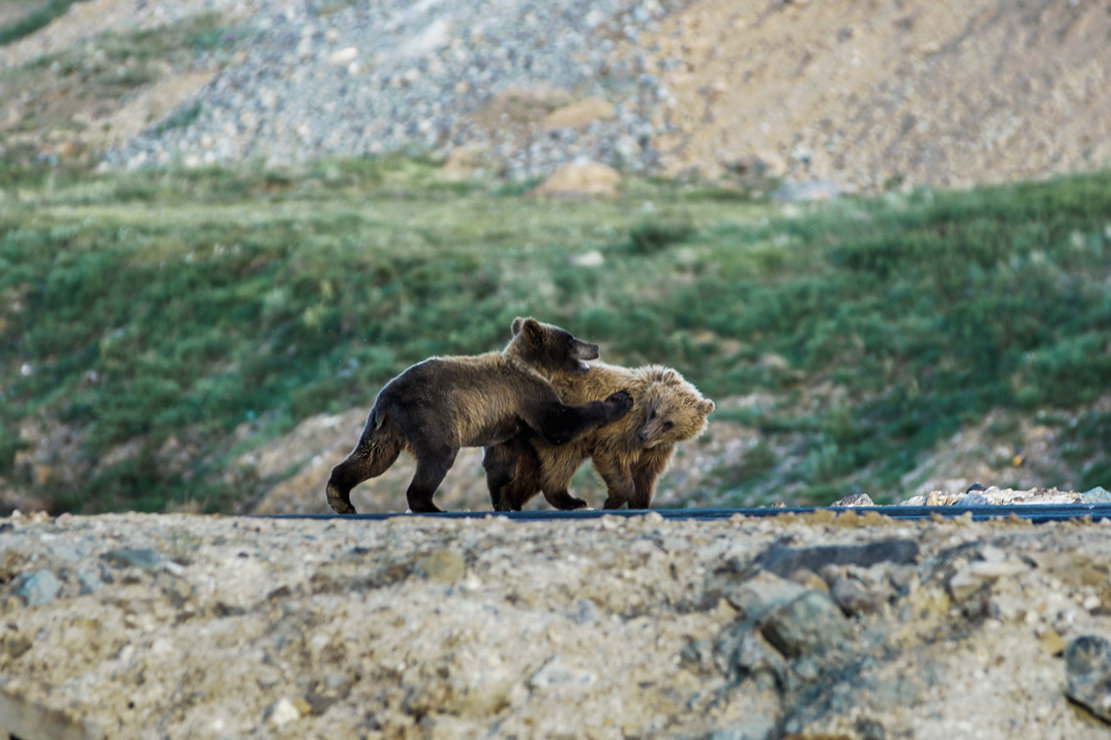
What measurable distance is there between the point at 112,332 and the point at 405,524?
18209 mm

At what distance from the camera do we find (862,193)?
31719 millimetres

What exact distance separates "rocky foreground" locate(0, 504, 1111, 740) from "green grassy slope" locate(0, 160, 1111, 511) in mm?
10558

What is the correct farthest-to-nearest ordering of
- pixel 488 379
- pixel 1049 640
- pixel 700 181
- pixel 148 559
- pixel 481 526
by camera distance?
pixel 700 181 < pixel 488 379 < pixel 481 526 < pixel 148 559 < pixel 1049 640

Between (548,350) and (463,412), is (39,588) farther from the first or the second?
(548,350)

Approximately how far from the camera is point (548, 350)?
28.3 feet

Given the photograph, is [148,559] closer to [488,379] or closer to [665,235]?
[488,379]

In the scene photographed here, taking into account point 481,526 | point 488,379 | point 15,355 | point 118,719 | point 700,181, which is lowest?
point 700,181

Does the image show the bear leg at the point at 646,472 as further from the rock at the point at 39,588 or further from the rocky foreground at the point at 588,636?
the rock at the point at 39,588

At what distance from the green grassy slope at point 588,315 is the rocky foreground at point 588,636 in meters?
10.6

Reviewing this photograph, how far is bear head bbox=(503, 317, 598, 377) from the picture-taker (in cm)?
852

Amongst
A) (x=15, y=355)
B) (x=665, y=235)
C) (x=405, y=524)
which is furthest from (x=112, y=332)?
(x=405, y=524)

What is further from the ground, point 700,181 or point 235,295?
point 235,295

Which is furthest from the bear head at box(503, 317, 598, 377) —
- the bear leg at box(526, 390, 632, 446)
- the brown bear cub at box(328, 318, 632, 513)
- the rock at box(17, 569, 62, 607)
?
the rock at box(17, 569, 62, 607)

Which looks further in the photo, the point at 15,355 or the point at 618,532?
the point at 15,355
